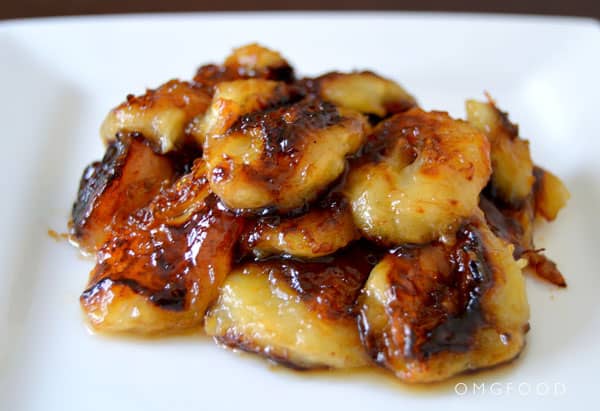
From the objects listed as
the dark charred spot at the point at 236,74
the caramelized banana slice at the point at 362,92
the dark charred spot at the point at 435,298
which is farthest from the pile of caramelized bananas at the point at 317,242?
the dark charred spot at the point at 236,74

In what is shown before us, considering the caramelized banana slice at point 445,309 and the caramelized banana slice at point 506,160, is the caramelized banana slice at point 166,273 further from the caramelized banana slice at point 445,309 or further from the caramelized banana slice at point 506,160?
the caramelized banana slice at point 506,160

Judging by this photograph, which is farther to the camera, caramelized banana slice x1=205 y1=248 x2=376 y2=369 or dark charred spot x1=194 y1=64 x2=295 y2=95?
dark charred spot x1=194 y1=64 x2=295 y2=95

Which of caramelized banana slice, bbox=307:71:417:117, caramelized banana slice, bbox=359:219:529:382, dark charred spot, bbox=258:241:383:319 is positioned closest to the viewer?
caramelized banana slice, bbox=359:219:529:382

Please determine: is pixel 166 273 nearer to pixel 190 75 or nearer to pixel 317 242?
pixel 317 242

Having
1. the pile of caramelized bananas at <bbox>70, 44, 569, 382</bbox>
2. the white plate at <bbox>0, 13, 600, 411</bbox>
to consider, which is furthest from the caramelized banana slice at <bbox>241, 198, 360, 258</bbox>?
the white plate at <bbox>0, 13, 600, 411</bbox>

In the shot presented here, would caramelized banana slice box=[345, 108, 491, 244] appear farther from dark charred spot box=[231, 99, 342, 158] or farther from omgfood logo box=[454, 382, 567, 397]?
omgfood logo box=[454, 382, 567, 397]

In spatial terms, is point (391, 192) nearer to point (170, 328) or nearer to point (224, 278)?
point (224, 278)
